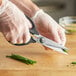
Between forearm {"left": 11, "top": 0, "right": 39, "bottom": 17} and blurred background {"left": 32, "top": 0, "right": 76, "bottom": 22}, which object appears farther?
blurred background {"left": 32, "top": 0, "right": 76, "bottom": 22}

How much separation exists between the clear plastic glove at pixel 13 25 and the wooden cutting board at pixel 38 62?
0.31 feet

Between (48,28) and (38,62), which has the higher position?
(48,28)

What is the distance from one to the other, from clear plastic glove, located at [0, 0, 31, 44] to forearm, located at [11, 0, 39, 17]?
20cm

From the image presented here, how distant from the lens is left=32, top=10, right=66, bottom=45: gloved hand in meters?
1.39

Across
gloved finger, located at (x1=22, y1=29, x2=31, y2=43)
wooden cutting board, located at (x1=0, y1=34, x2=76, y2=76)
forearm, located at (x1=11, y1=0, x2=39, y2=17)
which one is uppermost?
forearm, located at (x1=11, y1=0, x2=39, y2=17)

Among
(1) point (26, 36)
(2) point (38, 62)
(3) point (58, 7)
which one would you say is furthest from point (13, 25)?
(3) point (58, 7)

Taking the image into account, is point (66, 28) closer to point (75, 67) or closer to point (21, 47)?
point (21, 47)

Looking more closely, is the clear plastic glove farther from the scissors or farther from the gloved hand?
the gloved hand

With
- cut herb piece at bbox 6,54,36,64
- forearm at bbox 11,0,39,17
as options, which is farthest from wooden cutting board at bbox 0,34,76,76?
forearm at bbox 11,0,39,17

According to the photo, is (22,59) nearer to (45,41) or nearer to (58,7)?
(45,41)

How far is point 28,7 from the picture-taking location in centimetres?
149

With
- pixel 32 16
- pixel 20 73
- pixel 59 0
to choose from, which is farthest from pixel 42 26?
pixel 59 0

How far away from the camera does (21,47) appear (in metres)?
1.40

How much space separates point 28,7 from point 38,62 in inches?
13.5
